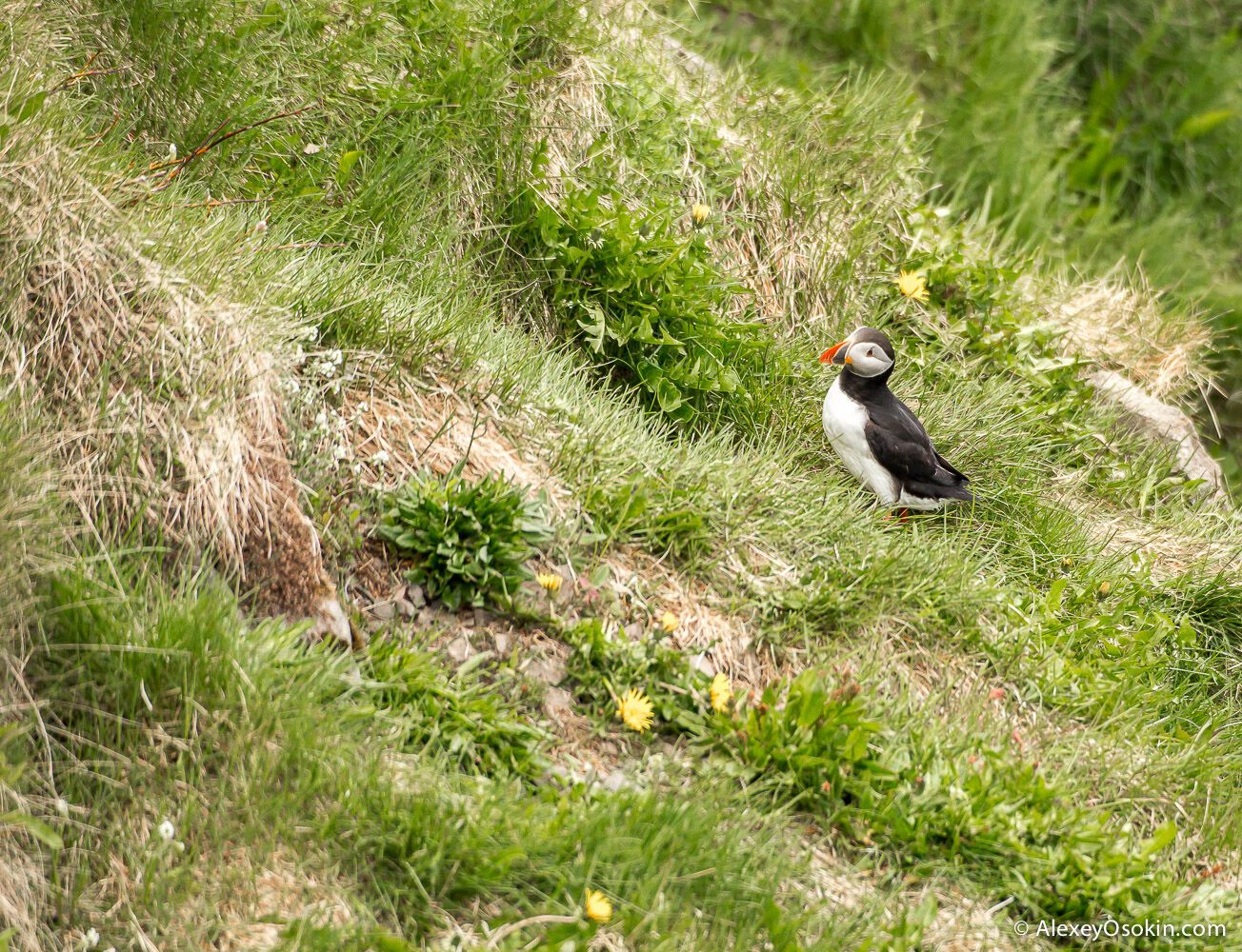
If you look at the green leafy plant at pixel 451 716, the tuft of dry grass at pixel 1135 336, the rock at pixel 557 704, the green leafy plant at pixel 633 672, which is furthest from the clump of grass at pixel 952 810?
the tuft of dry grass at pixel 1135 336

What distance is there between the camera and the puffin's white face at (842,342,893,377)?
4777mm

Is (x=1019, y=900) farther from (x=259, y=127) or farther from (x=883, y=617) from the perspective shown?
(x=259, y=127)

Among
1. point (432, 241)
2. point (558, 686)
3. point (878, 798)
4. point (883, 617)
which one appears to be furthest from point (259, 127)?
point (878, 798)

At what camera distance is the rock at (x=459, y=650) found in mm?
3422

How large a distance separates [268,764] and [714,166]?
3.64m

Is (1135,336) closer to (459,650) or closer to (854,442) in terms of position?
(854,442)

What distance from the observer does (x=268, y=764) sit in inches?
112

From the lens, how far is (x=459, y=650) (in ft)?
11.3

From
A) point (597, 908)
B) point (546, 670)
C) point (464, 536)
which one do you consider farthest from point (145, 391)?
point (597, 908)

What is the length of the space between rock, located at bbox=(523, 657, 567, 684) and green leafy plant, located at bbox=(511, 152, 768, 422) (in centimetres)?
154

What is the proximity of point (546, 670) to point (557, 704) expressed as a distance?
0.11m

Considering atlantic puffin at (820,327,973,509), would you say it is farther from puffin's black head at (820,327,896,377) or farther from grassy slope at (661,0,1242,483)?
grassy slope at (661,0,1242,483)

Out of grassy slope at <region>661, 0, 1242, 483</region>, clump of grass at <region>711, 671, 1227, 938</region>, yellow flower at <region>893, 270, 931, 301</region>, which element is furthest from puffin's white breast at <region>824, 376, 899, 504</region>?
grassy slope at <region>661, 0, 1242, 483</region>

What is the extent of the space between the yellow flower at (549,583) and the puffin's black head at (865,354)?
5.98 ft
